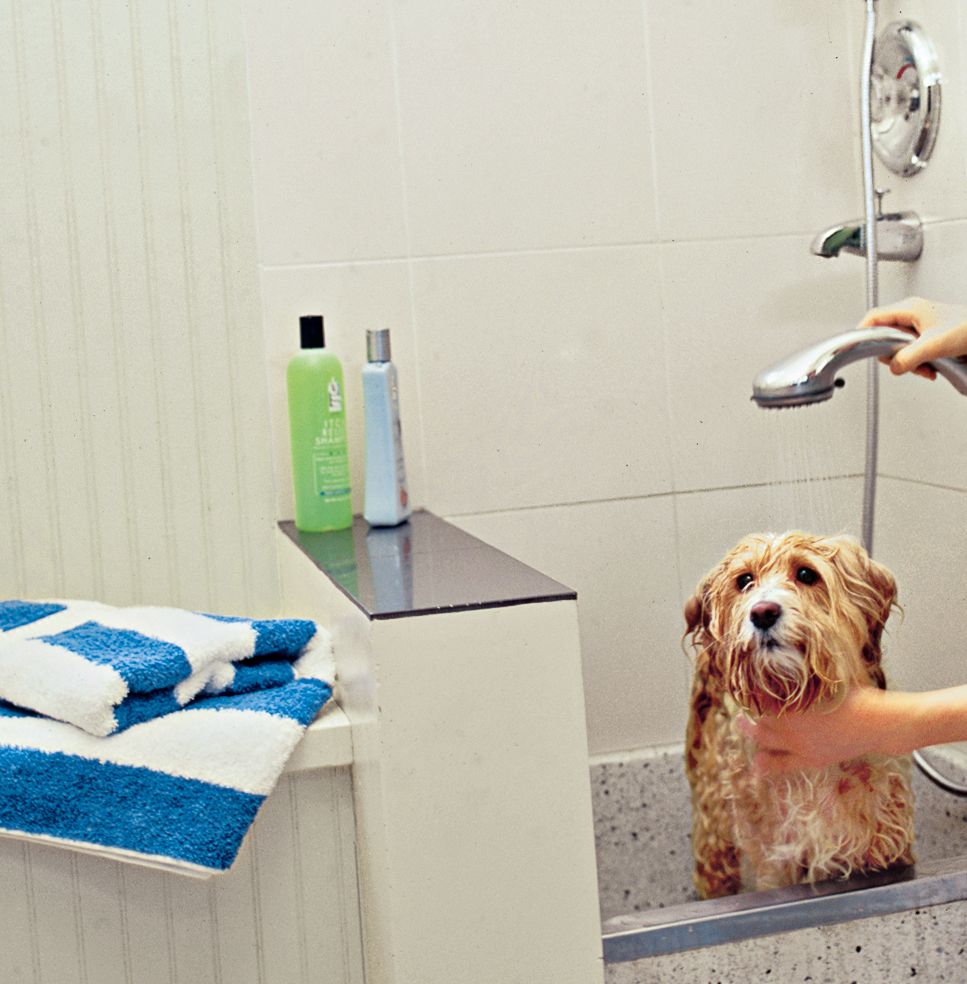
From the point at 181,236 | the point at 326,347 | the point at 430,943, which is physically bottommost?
the point at 430,943

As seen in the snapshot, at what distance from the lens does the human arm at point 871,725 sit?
1.20 m

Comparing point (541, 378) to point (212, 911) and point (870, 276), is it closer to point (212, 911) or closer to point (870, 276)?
point (870, 276)

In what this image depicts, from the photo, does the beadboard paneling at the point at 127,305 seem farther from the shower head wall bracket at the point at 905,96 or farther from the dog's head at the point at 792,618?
the shower head wall bracket at the point at 905,96

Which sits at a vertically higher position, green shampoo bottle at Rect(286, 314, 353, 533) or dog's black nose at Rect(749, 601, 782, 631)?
green shampoo bottle at Rect(286, 314, 353, 533)

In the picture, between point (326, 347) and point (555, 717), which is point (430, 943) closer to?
point (555, 717)

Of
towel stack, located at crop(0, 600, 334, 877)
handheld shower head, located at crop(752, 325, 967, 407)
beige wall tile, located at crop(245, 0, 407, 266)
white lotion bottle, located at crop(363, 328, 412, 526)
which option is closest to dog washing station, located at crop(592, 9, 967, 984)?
handheld shower head, located at crop(752, 325, 967, 407)

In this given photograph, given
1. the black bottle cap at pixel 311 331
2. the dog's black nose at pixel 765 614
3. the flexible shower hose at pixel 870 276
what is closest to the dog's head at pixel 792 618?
the dog's black nose at pixel 765 614

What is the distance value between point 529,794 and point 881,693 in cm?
37

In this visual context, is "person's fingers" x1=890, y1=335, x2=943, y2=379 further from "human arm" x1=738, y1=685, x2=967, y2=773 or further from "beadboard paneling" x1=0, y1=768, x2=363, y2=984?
"beadboard paneling" x1=0, y1=768, x2=363, y2=984

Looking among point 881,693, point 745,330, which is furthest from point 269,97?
point 881,693

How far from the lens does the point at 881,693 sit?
1.24 metres

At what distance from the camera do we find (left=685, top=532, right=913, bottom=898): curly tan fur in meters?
1.21

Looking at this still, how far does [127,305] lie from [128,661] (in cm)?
60

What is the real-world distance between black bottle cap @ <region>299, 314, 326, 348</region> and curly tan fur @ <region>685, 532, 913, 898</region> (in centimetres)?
61
